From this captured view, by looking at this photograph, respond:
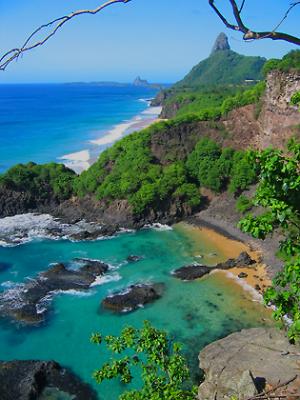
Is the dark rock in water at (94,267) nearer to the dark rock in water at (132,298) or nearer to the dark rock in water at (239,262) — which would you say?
the dark rock in water at (132,298)

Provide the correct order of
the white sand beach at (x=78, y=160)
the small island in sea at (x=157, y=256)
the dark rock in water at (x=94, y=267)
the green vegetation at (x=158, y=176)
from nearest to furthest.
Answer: the small island in sea at (x=157, y=256), the dark rock in water at (x=94, y=267), the green vegetation at (x=158, y=176), the white sand beach at (x=78, y=160)

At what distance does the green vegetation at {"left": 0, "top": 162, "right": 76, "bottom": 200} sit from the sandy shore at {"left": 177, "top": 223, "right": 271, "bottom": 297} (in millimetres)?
16025

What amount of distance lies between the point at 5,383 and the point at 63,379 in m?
3.16

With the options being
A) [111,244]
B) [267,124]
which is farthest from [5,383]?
[267,124]

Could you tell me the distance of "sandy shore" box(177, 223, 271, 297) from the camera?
1423 inches

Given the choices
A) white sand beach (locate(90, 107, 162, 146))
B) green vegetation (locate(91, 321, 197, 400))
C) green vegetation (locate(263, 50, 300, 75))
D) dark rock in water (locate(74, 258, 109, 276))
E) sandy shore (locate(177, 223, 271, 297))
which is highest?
green vegetation (locate(263, 50, 300, 75))

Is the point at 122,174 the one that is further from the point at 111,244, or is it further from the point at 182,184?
the point at 111,244

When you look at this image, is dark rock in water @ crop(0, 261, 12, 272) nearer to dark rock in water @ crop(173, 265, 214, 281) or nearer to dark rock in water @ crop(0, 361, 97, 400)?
dark rock in water @ crop(0, 361, 97, 400)

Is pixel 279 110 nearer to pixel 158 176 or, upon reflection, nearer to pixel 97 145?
pixel 158 176

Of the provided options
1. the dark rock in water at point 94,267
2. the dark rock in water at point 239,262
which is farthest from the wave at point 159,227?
the dark rock in water at point 239,262

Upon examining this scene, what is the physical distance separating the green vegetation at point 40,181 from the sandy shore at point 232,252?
52.6 ft

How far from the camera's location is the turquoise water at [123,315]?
28812mm

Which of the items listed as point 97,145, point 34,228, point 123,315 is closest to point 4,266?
point 34,228

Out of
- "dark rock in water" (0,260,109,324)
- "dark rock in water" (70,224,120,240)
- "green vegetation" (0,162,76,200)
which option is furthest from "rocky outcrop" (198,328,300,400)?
"green vegetation" (0,162,76,200)
